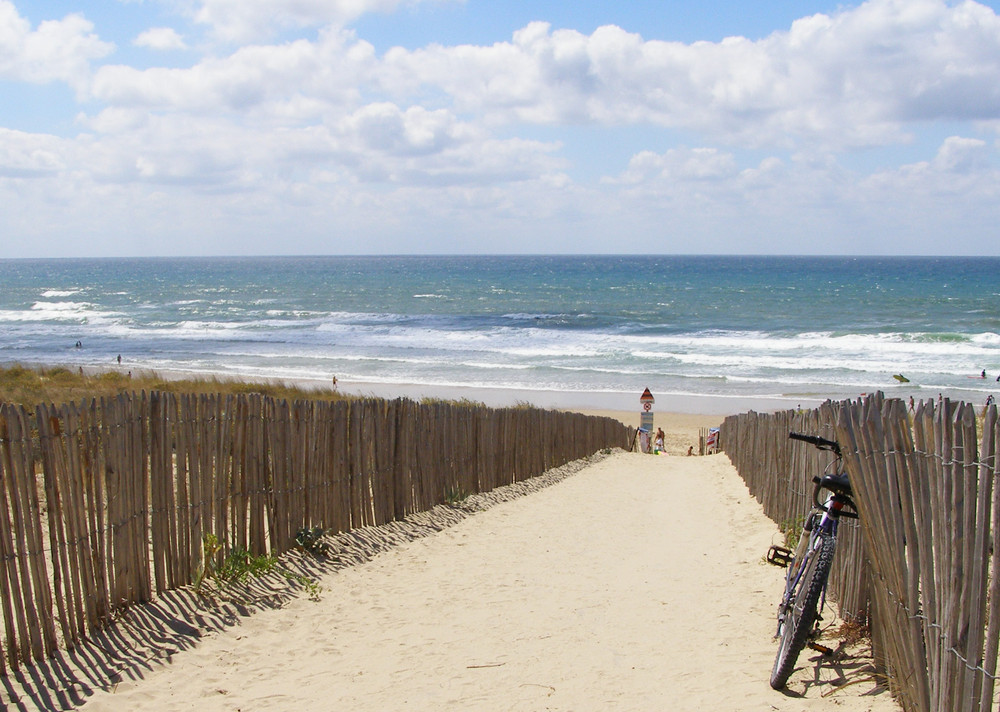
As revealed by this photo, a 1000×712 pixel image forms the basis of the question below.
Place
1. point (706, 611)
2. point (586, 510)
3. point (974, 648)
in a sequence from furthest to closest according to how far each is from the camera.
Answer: point (586, 510) < point (706, 611) < point (974, 648)

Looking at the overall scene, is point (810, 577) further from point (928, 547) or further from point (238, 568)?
point (238, 568)

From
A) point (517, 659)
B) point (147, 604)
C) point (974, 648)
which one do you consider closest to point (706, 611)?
point (517, 659)

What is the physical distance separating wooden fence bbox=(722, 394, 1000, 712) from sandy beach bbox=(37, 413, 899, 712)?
0.45m

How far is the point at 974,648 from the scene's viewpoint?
122 inches

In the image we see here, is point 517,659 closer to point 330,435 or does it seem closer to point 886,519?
point 886,519

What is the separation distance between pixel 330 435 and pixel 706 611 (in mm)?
3556

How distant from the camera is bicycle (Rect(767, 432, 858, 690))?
4398mm

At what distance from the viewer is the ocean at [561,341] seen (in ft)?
111

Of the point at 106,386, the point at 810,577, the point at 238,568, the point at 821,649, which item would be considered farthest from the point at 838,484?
the point at 106,386

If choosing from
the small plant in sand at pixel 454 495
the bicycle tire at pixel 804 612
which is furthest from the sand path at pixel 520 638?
the small plant in sand at pixel 454 495

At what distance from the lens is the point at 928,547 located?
3.48 m

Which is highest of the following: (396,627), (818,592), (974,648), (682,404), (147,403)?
(147,403)

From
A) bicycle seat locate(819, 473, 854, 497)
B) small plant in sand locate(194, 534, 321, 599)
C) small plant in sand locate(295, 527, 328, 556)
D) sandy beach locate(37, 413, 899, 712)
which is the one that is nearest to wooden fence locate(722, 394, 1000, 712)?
bicycle seat locate(819, 473, 854, 497)

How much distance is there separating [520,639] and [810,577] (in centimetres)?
206
